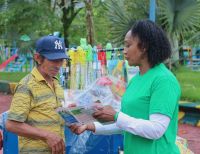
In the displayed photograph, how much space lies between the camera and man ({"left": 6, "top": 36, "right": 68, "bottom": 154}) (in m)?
2.61

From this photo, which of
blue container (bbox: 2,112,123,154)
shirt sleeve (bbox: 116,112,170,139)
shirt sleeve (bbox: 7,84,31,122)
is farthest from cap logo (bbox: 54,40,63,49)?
blue container (bbox: 2,112,123,154)

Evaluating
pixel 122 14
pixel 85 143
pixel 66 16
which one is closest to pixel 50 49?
pixel 85 143

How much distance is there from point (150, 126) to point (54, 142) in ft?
2.23

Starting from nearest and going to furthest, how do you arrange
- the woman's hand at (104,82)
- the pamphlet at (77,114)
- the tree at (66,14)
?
the pamphlet at (77,114) < the woman's hand at (104,82) < the tree at (66,14)

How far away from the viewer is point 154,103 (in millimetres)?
2199

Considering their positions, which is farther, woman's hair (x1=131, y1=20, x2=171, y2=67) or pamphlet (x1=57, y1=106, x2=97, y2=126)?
pamphlet (x1=57, y1=106, x2=97, y2=126)

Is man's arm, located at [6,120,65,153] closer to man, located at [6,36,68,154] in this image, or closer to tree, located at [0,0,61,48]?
man, located at [6,36,68,154]

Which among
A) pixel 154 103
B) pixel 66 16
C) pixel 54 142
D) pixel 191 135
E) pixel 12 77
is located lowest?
pixel 191 135

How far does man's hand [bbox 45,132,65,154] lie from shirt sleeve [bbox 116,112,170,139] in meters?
0.56

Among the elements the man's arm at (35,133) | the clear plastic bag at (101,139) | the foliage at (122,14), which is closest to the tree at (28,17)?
the foliage at (122,14)

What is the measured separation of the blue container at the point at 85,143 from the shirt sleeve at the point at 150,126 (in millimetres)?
1472

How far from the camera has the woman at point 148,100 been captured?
7.22ft

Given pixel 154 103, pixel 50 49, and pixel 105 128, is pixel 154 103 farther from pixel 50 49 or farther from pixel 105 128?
pixel 50 49

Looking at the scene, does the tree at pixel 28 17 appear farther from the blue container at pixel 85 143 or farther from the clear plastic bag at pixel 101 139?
the clear plastic bag at pixel 101 139
